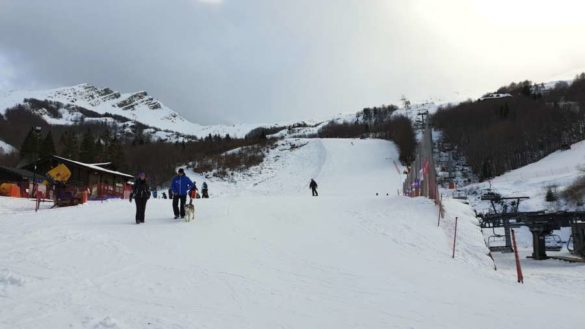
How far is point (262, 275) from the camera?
8.28m

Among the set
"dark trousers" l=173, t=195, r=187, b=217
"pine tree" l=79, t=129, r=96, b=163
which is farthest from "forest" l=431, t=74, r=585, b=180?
"dark trousers" l=173, t=195, r=187, b=217

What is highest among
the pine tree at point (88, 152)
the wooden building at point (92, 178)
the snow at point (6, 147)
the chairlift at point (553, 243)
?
the snow at point (6, 147)

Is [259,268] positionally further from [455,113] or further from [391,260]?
[455,113]

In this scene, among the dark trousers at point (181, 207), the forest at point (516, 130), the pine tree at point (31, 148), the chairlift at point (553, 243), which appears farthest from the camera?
the forest at point (516, 130)

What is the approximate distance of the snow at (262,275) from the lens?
19.5ft

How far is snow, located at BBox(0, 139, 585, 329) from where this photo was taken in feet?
19.5

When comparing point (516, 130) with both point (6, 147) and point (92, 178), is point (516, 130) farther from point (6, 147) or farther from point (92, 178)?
point (6, 147)

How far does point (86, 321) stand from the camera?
5273 mm

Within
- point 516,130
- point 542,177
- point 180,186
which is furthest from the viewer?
point 516,130

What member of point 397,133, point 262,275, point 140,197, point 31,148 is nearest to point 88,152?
point 31,148

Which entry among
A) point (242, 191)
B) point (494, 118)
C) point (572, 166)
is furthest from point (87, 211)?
point (494, 118)

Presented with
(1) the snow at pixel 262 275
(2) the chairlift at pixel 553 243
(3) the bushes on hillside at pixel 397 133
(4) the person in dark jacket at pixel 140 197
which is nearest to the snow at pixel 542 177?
(3) the bushes on hillside at pixel 397 133

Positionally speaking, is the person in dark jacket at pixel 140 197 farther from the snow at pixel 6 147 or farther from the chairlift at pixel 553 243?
the snow at pixel 6 147

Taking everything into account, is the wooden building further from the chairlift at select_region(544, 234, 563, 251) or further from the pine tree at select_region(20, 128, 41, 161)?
the pine tree at select_region(20, 128, 41, 161)
